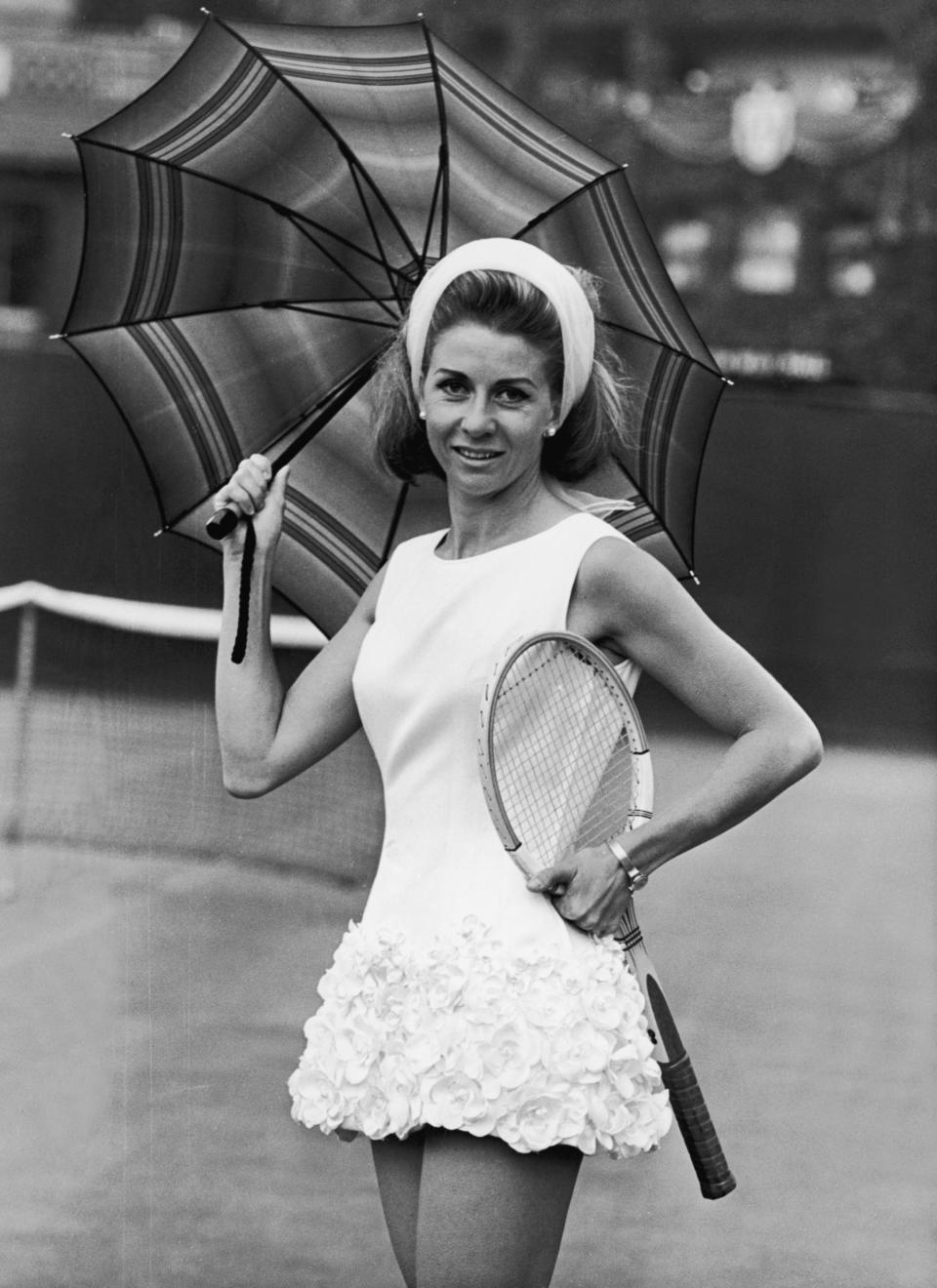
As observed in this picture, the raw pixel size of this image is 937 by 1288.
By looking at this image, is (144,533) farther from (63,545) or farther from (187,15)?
(187,15)

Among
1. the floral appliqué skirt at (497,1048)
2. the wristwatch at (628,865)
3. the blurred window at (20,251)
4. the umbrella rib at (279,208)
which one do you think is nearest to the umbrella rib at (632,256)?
the umbrella rib at (279,208)

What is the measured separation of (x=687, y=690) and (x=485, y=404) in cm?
42

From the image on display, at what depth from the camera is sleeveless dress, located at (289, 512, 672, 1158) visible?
7.68 feet

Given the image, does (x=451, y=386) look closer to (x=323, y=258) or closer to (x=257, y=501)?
(x=257, y=501)

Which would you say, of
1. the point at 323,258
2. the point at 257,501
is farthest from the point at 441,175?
the point at 257,501

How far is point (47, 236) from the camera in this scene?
3.85 metres

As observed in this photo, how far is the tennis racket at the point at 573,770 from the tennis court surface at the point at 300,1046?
144cm

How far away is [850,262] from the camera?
383 centimetres

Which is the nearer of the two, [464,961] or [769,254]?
[464,961]

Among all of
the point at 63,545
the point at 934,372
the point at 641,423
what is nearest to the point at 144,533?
the point at 63,545

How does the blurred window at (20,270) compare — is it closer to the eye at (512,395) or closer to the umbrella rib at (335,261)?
the umbrella rib at (335,261)

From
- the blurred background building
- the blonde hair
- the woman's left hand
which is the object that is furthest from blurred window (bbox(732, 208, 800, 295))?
the woman's left hand

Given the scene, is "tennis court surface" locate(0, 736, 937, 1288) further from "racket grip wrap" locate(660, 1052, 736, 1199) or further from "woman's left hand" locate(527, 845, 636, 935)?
"woman's left hand" locate(527, 845, 636, 935)

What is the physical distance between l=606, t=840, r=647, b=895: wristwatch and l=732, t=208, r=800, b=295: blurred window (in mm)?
1707
